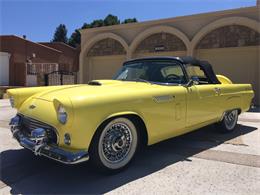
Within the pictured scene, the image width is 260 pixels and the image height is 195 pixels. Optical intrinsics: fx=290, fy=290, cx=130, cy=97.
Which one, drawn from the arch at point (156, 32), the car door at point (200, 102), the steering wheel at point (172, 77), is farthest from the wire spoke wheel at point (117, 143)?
the arch at point (156, 32)

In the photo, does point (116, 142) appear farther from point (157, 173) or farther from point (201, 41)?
point (201, 41)

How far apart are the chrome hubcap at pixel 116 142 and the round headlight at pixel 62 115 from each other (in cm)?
58

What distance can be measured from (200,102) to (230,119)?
179 cm

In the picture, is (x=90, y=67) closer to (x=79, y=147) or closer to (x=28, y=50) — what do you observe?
(x=28, y=50)

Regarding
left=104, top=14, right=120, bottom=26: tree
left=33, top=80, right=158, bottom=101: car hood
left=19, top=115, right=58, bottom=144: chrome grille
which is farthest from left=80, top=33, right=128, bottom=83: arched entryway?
left=104, top=14, right=120, bottom=26: tree

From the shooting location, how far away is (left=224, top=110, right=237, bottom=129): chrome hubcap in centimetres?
620

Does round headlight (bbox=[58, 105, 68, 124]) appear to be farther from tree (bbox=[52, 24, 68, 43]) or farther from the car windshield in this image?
tree (bbox=[52, 24, 68, 43])

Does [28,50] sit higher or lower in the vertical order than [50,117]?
higher

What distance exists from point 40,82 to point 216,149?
19.5m

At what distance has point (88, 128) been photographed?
327 centimetres

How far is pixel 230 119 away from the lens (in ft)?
20.7

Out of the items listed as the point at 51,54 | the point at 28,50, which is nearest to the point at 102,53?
the point at 28,50

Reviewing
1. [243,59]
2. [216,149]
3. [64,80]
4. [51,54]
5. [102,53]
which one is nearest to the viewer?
[216,149]

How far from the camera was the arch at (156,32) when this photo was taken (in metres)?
12.6
